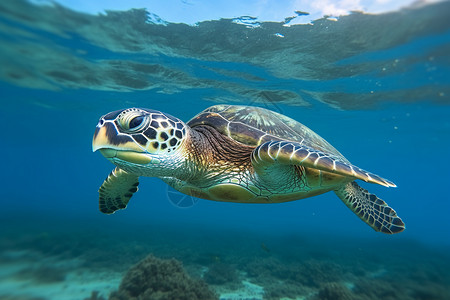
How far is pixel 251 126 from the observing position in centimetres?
330

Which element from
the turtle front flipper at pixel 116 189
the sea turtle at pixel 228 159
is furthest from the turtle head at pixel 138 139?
the turtle front flipper at pixel 116 189

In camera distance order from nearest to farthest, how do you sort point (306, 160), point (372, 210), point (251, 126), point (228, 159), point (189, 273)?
point (306, 160), point (228, 159), point (251, 126), point (372, 210), point (189, 273)

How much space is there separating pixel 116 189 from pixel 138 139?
2.25 m

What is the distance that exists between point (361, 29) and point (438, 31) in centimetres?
238

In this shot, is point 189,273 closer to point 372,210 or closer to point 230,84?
point 372,210

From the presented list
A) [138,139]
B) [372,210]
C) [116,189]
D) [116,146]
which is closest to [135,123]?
[138,139]

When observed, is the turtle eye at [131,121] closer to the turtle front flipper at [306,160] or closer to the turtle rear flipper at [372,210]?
the turtle front flipper at [306,160]

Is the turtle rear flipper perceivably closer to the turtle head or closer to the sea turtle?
the sea turtle

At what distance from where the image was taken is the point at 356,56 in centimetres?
966

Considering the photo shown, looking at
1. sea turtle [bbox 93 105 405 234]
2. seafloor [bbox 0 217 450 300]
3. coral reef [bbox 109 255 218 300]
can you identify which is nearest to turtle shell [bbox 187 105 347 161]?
sea turtle [bbox 93 105 405 234]

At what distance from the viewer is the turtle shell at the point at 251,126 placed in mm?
3138

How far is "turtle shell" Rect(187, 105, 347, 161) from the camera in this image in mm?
3138

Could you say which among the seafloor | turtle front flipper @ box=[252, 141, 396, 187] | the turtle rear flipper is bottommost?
the seafloor

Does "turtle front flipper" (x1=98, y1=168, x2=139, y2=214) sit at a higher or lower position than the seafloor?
higher
